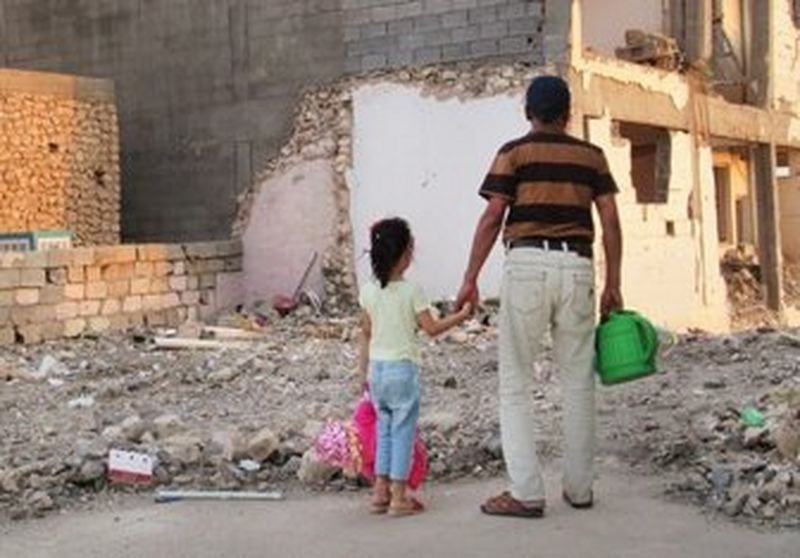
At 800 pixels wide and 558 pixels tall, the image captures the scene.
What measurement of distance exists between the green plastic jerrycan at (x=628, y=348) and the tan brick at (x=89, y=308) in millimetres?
8775

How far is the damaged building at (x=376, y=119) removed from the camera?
13.3 metres

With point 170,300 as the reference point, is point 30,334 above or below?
below

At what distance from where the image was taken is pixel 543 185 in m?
4.77

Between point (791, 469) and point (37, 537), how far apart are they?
328cm

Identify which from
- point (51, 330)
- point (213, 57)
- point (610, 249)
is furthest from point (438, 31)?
point (610, 249)

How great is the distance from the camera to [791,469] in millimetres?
4941

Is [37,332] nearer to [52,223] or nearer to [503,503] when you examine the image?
[52,223]

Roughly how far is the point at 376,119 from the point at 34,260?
4.33m

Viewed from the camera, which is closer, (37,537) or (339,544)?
(339,544)

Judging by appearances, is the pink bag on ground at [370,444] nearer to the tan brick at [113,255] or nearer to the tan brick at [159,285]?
the tan brick at [113,255]

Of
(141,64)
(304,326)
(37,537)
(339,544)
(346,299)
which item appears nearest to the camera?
(339,544)

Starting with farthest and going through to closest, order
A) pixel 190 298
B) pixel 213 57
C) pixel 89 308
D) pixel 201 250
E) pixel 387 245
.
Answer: pixel 213 57, pixel 201 250, pixel 190 298, pixel 89 308, pixel 387 245

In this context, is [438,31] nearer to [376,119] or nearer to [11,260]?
[376,119]

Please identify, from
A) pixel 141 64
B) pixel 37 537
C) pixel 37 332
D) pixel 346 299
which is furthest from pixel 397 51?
pixel 37 537
